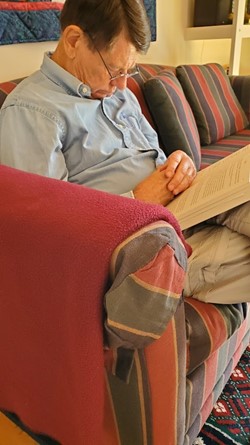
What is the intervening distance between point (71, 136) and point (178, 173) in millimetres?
264

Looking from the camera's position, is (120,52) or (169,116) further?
(169,116)

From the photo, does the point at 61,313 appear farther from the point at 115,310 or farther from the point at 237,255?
the point at 237,255

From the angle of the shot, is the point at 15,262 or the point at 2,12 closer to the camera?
the point at 15,262

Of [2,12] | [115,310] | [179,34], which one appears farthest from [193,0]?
[115,310]

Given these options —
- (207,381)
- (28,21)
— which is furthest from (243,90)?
(207,381)

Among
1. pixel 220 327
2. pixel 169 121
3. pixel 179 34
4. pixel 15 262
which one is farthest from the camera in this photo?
pixel 179 34

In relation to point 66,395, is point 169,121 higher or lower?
higher

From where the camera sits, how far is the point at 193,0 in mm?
2291

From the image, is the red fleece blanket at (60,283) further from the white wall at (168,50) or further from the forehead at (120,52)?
the white wall at (168,50)

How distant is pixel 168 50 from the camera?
7.26 feet

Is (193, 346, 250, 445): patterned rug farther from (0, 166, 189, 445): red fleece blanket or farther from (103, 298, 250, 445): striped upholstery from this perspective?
(0, 166, 189, 445): red fleece blanket

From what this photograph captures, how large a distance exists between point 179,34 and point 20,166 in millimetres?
1851

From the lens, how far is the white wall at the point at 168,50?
1258 millimetres

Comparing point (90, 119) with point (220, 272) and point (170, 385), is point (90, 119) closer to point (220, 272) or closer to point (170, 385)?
point (220, 272)
